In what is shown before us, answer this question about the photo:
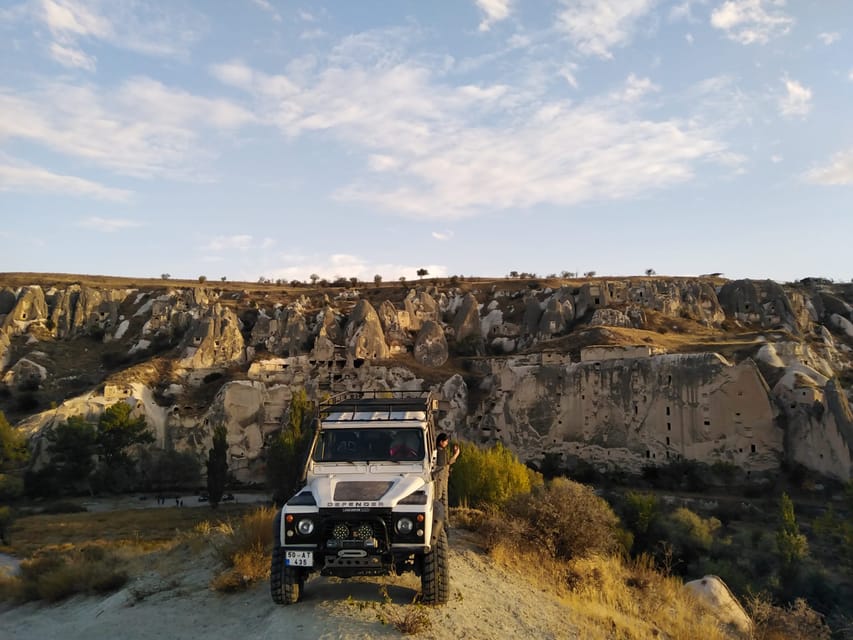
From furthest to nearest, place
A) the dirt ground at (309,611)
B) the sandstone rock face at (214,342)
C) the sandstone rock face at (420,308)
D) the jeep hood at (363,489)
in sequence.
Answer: the sandstone rock face at (420,308)
the sandstone rock face at (214,342)
the jeep hood at (363,489)
the dirt ground at (309,611)

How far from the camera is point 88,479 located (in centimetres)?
3641

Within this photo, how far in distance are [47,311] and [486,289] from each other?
44.1m

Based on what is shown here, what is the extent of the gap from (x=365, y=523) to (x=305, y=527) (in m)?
0.63

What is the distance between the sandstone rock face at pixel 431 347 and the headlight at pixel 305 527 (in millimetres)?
38761

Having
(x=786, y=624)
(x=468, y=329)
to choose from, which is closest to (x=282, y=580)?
(x=786, y=624)

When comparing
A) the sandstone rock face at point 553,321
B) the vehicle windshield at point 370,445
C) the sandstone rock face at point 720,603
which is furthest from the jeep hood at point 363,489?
the sandstone rock face at point 553,321

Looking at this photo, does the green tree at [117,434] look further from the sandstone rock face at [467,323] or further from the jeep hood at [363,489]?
the jeep hood at [363,489]

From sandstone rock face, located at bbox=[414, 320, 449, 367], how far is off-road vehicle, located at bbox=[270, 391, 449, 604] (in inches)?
1492

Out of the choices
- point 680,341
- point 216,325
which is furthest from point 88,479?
point 680,341

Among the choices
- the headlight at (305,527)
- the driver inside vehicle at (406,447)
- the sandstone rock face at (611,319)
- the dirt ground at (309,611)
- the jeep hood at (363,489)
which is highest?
the sandstone rock face at (611,319)

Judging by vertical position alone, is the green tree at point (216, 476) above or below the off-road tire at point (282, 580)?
below

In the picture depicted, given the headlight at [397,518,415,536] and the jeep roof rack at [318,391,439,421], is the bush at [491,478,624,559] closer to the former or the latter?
the jeep roof rack at [318,391,439,421]

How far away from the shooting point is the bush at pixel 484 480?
15.2 m

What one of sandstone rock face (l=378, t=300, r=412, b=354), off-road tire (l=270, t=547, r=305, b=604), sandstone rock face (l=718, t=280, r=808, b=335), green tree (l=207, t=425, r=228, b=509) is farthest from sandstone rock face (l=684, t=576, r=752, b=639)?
sandstone rock face (l=718, t=280, r=808, b=335)
